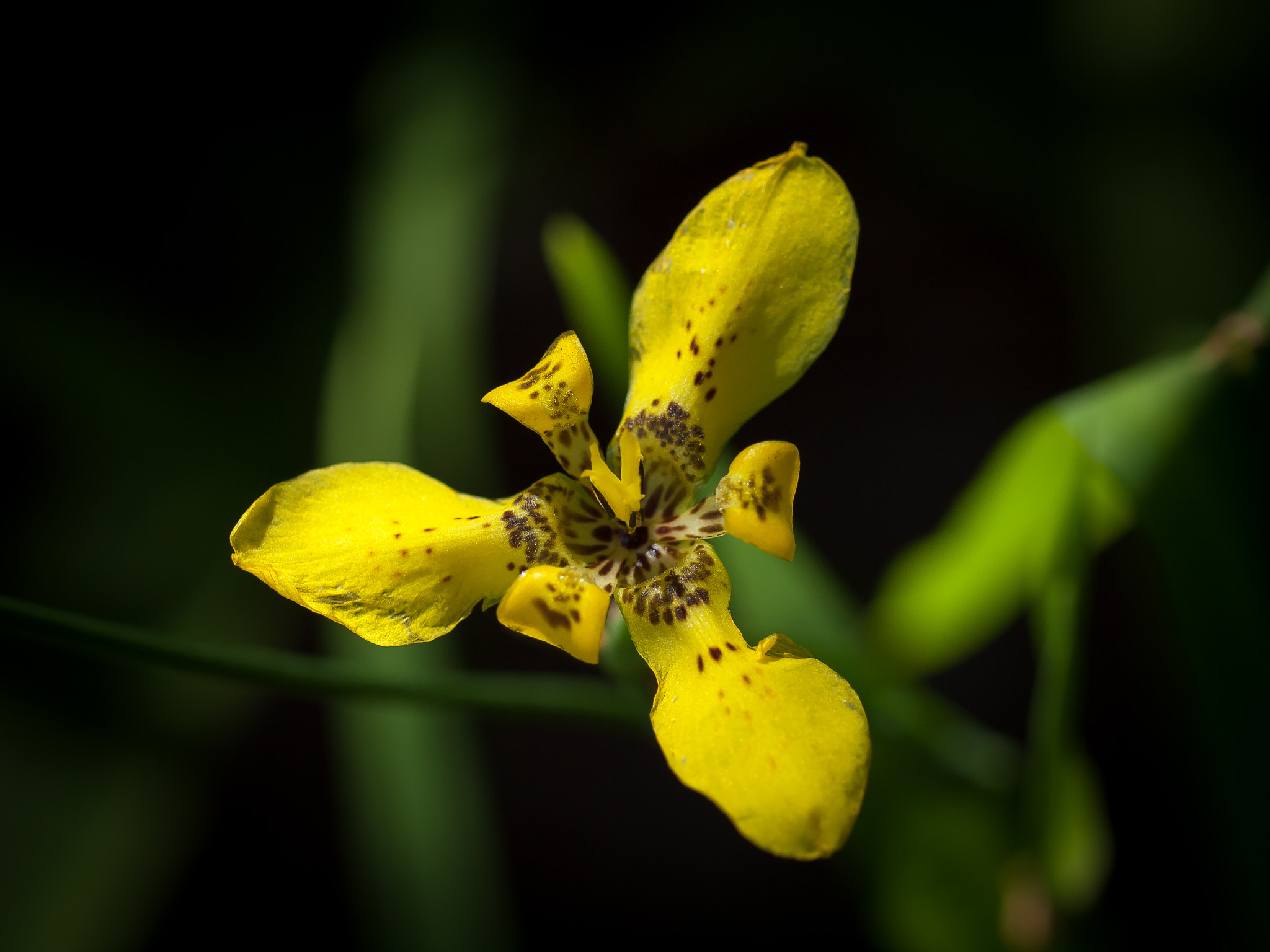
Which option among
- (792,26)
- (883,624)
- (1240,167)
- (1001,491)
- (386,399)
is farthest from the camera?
(792,26)

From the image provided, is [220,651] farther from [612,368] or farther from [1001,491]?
[1001,491]

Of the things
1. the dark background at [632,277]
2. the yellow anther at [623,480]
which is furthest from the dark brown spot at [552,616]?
the dark background at [632,277]

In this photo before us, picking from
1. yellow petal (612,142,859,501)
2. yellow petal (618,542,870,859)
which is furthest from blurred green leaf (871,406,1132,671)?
yellow petal (618,542,870,859)

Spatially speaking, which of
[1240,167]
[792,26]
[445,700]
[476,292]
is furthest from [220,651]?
[1240,167]

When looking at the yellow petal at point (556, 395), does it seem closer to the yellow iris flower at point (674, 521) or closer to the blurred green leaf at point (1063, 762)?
the yellow iris flower at point (674, 521)

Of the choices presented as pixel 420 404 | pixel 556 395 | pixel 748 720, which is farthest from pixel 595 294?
pixel 420 404

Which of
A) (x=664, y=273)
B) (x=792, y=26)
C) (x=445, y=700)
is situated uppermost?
(x=792, y=26)

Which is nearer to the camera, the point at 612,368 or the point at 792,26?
the point at 612,368
